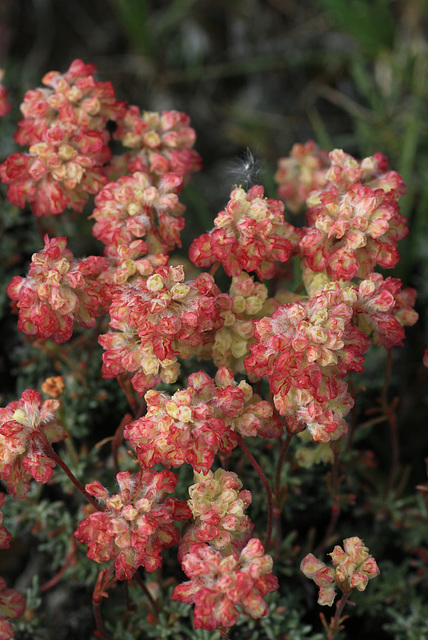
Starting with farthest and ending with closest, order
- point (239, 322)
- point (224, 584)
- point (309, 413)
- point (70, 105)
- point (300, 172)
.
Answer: point (300, 172) → point (70, 105) → point (239, 322) → point (309, 413) → point (224, 584)

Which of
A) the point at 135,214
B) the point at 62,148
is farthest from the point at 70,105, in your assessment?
the point at 135,214

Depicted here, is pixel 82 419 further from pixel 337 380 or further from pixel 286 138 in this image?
pixel 286 138

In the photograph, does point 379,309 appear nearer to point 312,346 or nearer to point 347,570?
point 312,346

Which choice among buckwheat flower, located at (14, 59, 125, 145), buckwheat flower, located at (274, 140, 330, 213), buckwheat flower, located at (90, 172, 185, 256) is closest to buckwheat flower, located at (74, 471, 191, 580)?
buckwheat flower, located at (90, 172, 185, 256)

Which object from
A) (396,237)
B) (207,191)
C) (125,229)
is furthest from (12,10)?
(396,237)

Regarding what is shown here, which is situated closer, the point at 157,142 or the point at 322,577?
the point at 322,577

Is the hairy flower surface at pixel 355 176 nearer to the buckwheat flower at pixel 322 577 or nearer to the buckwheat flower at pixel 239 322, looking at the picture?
the buckwheat flower at pixel 239 322

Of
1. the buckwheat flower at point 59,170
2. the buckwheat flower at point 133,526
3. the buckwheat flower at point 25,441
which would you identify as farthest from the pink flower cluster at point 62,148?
the buckwheat flower at point 133,526
